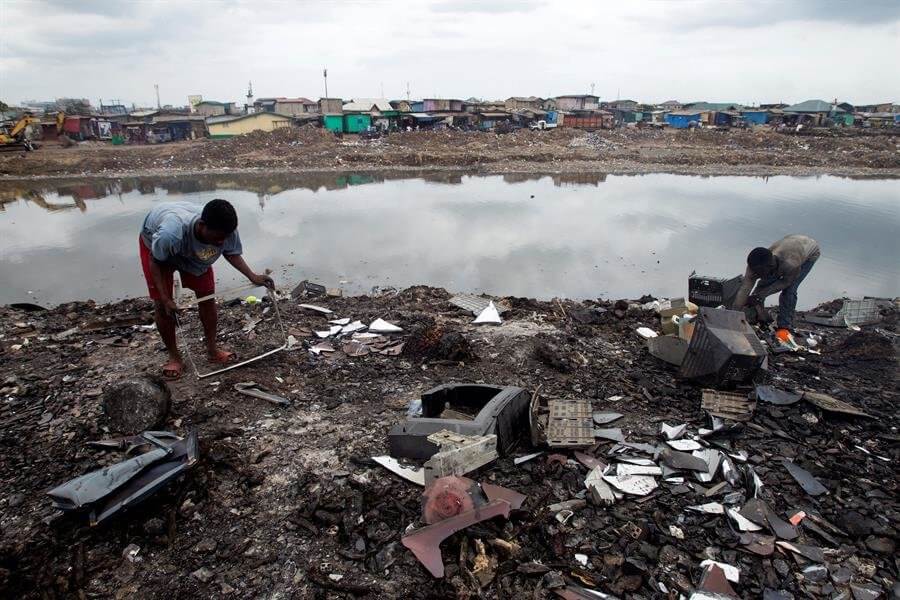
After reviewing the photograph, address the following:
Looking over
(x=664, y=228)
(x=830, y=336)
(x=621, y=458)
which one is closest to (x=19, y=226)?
(x=621, y=458)

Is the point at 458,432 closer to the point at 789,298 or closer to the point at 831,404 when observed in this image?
the point at 831,404

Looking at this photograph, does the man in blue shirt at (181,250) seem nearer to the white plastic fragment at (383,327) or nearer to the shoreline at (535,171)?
the white plastic fragment at (383,327)

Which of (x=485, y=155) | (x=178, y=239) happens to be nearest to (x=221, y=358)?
(x=178, y=239)

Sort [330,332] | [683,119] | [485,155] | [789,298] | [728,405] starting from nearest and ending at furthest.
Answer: [728,405] < [330,332] < [789,298] < [485,155] < [683,119]

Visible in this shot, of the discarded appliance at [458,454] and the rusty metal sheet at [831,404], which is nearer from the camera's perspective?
the discarded appliance at [458,454]

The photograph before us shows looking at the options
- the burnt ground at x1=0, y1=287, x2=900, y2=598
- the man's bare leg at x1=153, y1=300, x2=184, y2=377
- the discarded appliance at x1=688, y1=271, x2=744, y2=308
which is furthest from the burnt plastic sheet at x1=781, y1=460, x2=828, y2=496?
the man's bare leg at x1=153, y1=300, x2=184, y2=377

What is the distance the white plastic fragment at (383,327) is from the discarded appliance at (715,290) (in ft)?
12.1

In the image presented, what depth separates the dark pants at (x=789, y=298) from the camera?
5723mm

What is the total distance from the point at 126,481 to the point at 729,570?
3.23 m

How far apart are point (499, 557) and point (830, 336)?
5761mm

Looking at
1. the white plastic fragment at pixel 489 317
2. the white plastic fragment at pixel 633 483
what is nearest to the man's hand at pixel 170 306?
the white plastic fragment at pixel 489 317

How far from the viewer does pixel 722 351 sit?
4070mm

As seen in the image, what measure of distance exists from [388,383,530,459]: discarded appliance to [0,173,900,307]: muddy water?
4.13 m

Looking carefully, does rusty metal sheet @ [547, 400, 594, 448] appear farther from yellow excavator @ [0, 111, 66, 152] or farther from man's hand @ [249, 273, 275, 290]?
yellow excavator @ [0, 111, 66, 152]
